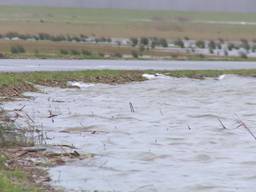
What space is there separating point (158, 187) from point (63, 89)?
653 inches

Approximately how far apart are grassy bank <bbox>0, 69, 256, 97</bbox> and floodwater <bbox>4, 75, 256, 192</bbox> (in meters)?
0.77

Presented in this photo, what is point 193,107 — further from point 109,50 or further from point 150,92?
point 109,50

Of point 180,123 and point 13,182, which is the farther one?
point 180,123

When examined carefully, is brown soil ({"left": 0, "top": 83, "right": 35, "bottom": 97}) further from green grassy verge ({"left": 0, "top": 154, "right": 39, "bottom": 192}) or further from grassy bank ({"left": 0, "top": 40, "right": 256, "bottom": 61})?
grassy bank ({"left": 0, "top": 40, "right": 256, "bottom": 61})

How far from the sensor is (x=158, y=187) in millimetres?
13484

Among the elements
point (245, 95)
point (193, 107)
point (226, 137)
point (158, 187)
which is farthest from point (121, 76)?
point (158, 187)

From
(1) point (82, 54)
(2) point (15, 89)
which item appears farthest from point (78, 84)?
(1) point (82, 54)

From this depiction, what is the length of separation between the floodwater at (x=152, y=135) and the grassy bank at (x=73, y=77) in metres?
0.77

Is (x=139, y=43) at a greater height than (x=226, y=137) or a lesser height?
lesser

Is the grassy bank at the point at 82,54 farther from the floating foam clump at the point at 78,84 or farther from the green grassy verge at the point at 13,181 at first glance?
the green grassy verge at the point at 13,181

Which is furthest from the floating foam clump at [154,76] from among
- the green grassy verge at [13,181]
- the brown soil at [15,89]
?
the green grassy verge at [13,181]

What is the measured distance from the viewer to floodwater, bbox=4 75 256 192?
14.0 meters

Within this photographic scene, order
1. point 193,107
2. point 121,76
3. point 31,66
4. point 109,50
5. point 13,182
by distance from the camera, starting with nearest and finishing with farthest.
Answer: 1. point 13,182
2. point 193,107
3. point 121,76
4. point 31,66
5. point 109,50

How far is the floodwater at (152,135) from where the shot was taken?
1396 centimetres
